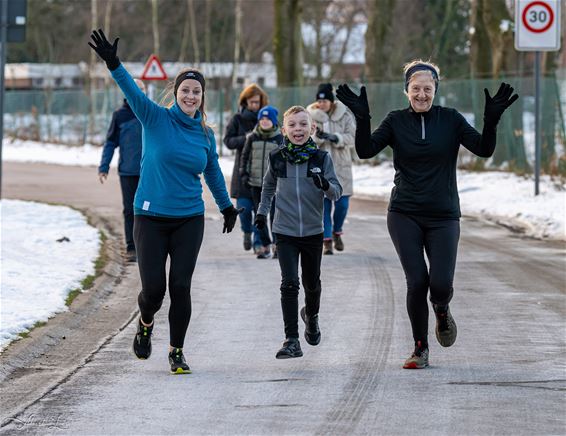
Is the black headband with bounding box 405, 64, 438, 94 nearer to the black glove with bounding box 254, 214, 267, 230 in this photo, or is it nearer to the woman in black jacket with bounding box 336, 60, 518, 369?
the woman in black jacket with bounding box 336, 60, 518, 369

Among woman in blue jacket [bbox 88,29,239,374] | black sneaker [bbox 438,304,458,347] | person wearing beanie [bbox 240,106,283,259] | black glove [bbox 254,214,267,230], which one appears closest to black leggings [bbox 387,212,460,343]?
black sneaker [bbox 438,304,458,347]

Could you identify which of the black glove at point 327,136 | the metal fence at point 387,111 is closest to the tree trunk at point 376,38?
the metal fence at point 387,111

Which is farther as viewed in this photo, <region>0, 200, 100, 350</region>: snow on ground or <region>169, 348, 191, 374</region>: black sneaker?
<region>0, 200, 100, 350</region>: snow on ground

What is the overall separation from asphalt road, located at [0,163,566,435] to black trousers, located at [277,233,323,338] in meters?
0.28

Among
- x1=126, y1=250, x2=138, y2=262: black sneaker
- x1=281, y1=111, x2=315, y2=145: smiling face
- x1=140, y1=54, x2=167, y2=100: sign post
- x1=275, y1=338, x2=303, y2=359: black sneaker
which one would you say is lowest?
x1=126, y1=250, x2=138, y2=262: black sneaker

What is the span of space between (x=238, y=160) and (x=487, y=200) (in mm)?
8288

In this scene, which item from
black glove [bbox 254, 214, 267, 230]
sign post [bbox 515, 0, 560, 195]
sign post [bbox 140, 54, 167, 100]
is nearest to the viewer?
black glove [bbox 254, 214, 267, 230]

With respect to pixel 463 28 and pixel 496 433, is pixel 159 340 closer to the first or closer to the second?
pixel 496 433

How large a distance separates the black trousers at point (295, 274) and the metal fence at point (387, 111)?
92cm

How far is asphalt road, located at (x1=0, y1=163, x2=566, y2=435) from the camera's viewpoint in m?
6.93

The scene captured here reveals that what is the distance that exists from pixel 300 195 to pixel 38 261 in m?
5.25

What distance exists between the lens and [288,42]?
36250 millimetres

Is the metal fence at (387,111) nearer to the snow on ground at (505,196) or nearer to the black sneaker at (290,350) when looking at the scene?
the snow on ground at (505,196)

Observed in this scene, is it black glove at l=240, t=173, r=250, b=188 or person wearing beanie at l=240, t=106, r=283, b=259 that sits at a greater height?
person wearing beanie at l=240, t=106, r=283, b=259
